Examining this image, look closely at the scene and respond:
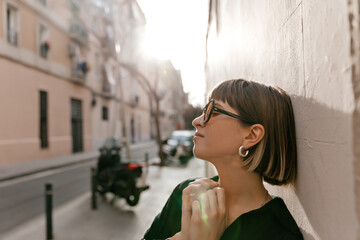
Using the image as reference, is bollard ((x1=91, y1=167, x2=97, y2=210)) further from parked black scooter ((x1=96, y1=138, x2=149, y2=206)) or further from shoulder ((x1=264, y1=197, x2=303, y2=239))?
shoulder ((x1=264, y1=197, x2=303, y2=239))

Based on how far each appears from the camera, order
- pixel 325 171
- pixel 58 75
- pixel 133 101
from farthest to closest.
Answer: pixel 133 101 → pixel 58 75 → pixel 325 171

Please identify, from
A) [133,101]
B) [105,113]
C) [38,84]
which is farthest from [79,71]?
[133,101]

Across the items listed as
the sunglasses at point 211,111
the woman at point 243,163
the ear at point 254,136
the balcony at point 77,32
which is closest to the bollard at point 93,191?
the woman at point 243,163

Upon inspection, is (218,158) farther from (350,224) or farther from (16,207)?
(16,207)

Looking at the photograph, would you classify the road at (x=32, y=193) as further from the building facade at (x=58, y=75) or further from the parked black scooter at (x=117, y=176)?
the building facade at (x=58, y=75)

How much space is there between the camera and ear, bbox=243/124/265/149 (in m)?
1.21

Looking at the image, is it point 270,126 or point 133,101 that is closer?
point 270,126

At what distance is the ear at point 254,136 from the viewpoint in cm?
121

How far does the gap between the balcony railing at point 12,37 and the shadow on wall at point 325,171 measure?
15771mm

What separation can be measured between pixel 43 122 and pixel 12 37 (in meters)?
5.02

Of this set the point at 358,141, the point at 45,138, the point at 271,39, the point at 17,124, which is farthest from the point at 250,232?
the point at 45,138

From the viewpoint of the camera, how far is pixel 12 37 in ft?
45.4

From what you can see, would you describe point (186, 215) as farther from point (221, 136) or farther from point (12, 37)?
point (12, 37)

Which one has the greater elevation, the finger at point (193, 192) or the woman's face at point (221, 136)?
the woman's face at point (221, 136)
